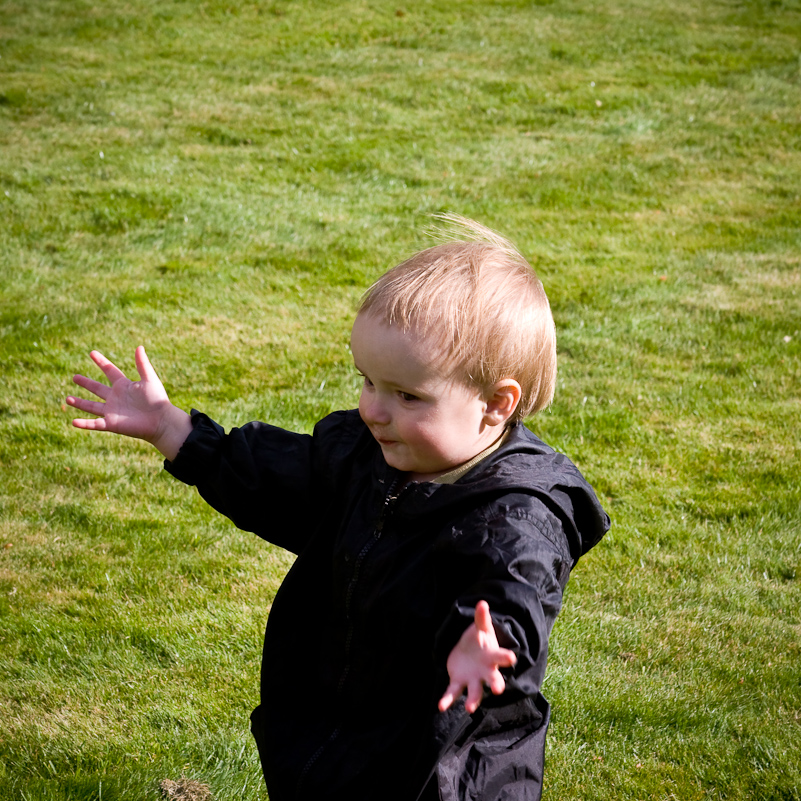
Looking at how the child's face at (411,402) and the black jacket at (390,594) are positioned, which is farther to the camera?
the child's face at (411,402)

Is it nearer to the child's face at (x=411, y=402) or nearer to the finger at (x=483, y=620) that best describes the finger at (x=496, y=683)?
the finger at (x=483, y=620)

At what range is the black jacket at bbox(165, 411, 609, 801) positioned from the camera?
187 cm

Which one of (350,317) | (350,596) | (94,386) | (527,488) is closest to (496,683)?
(527,488)

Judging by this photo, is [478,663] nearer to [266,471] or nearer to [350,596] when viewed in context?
[350,596]

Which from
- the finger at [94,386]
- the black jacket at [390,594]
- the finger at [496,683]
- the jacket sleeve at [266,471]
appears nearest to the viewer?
the finger at [496,683]

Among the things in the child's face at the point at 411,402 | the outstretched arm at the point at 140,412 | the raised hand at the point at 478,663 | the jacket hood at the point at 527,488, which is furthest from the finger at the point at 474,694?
the outstretched arm at the point at 140,412

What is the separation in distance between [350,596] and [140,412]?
2.43 feet

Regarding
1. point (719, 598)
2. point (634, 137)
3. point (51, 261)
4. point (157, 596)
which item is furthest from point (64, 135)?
point (719, 598)

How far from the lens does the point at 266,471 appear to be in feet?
7.57

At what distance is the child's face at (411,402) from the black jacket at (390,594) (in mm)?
80

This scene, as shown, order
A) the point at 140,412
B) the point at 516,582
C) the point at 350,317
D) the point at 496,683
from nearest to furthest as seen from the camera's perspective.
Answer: the point at 496,683 < the point at 516,582 < the point at 140,412 < the point at 350,317

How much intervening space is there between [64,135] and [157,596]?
7164mm

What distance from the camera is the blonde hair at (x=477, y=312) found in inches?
80.0

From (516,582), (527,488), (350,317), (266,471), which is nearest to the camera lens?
(516,582)
